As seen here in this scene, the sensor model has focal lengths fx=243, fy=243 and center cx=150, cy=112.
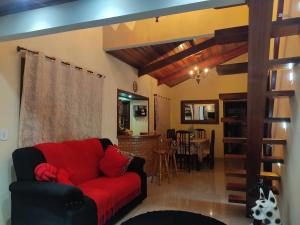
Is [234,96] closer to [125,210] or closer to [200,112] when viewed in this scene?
[125,210]

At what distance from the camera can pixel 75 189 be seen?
7.75ft

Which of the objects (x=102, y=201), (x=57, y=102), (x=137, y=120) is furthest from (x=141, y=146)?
(x=102, y=201)

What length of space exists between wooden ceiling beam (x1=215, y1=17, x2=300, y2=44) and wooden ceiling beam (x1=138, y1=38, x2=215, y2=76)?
2937mm

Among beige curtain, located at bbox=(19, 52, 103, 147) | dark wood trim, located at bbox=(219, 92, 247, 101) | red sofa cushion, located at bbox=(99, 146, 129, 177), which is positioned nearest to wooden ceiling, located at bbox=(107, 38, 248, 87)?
beige curtain, located at bbox=(19, 52, 103, 147)

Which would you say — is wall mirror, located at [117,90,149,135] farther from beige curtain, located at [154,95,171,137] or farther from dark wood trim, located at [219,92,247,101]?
dark wood trim, located at [219,92,247,101]

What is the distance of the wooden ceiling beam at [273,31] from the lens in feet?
6.27

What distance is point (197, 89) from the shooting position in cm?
875

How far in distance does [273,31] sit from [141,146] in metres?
3.80

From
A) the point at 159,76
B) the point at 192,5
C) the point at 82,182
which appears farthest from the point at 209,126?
the point at 192,5

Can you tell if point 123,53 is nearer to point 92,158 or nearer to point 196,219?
point 92,158

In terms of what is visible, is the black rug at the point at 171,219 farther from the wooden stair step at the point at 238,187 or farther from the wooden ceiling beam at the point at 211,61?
the wooden ceiling beam at the point at 211,61

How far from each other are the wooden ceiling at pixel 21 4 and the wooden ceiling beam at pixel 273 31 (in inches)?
53.0

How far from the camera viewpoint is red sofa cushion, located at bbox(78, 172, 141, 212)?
2.97m

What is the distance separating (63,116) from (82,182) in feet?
3.19
